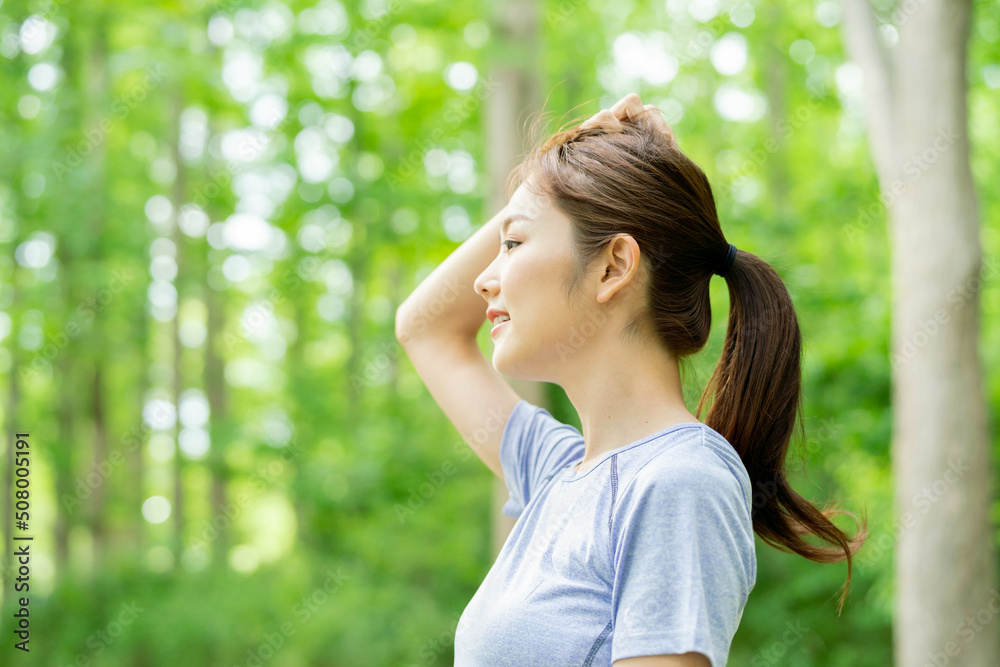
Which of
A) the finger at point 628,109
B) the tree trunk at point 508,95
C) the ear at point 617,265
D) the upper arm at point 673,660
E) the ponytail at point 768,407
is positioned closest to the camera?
the upper arm at point 673,660

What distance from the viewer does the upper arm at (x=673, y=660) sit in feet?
3.31

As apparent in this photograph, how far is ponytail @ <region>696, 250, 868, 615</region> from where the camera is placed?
140 cm

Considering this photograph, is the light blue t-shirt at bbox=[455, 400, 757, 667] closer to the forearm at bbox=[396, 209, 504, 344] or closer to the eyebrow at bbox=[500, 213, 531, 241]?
the eyebrow at bbox=[500, 213, 531, 241]

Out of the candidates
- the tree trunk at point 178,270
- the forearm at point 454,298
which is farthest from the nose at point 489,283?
the tree trunk at point 178,270

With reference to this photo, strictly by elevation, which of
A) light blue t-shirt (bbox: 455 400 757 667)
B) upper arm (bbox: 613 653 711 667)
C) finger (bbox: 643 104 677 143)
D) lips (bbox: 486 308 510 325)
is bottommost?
upper arm (bbox: 613 653 711 667)

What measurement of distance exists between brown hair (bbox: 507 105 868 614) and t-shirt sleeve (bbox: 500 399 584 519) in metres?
0.30

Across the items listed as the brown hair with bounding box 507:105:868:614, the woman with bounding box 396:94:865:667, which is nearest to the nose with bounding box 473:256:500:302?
the woman with bounding box 396:94:865:667

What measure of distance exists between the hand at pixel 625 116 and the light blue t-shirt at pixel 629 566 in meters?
0.54

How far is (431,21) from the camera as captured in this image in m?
6.66

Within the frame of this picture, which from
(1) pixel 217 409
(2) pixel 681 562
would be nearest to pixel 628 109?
(2) pixel 681 562

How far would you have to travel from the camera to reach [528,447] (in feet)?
5.42

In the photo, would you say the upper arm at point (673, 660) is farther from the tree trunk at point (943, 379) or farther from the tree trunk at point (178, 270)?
the tree trunk at point (178, 270)

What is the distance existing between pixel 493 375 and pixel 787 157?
9.97 meters

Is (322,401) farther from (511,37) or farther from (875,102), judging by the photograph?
(875,102)
